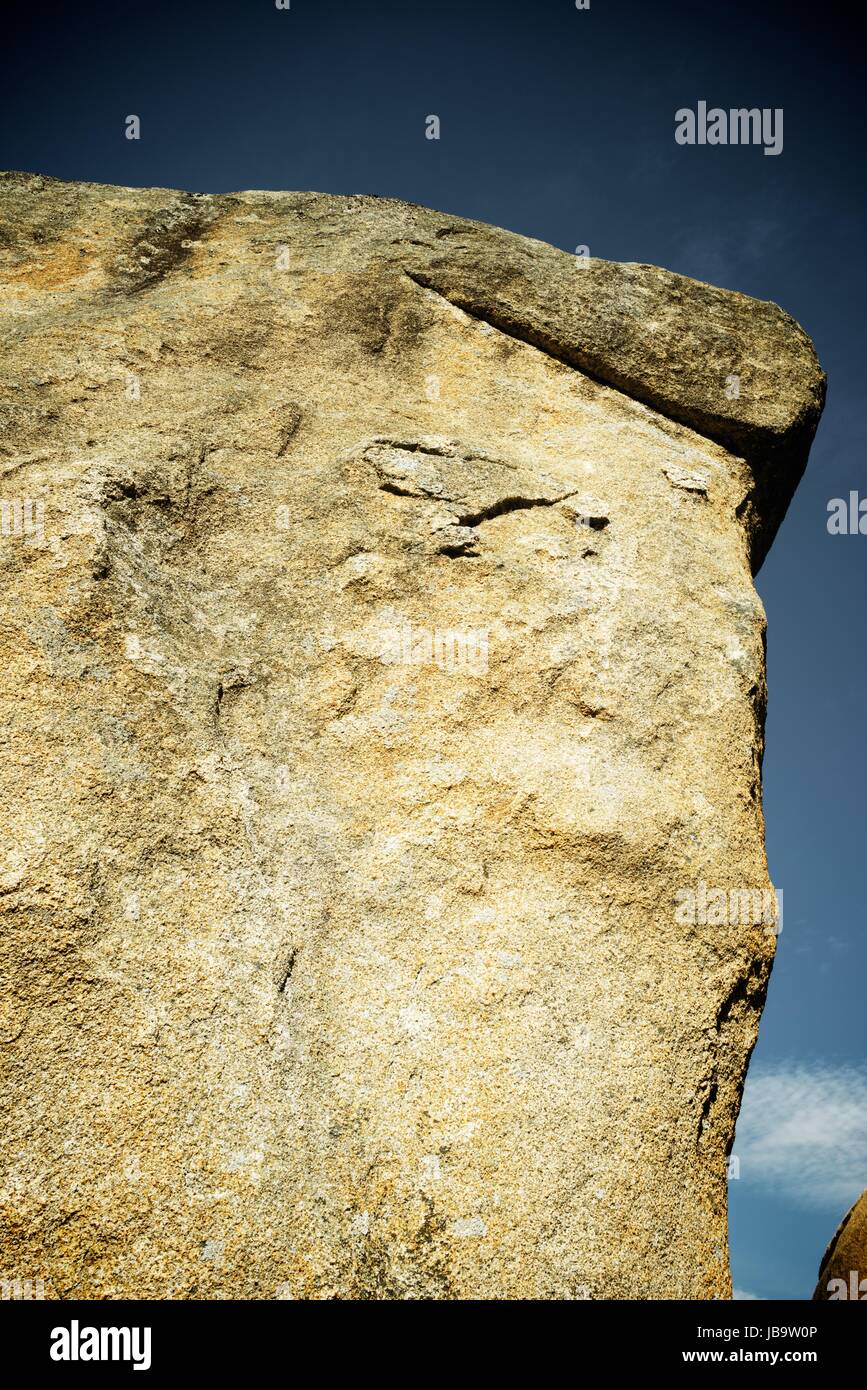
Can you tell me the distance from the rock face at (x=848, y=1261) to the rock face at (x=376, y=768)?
2.81 metres

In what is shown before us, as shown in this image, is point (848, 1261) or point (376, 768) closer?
point (376, 768)

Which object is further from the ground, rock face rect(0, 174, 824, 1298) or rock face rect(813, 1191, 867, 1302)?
rock face rect(0, 174, 824, 1298)

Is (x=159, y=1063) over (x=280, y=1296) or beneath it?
over

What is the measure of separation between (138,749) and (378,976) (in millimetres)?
1666

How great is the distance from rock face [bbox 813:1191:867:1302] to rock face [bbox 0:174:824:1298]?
2815 mm

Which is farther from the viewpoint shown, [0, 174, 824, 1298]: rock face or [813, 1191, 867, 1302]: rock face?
[813, 1191, 867, 1302]: rock face

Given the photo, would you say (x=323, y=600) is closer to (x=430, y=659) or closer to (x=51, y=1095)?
(x=430, y=659)

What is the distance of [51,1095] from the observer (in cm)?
338

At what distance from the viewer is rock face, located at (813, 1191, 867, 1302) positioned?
6047 millimetres

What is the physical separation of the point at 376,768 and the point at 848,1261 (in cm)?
520

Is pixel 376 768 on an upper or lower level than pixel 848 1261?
upper

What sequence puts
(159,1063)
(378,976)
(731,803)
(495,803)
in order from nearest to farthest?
(159,1063) < (378,976) < (495,803) < (731,803)

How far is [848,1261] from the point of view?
6.18m
